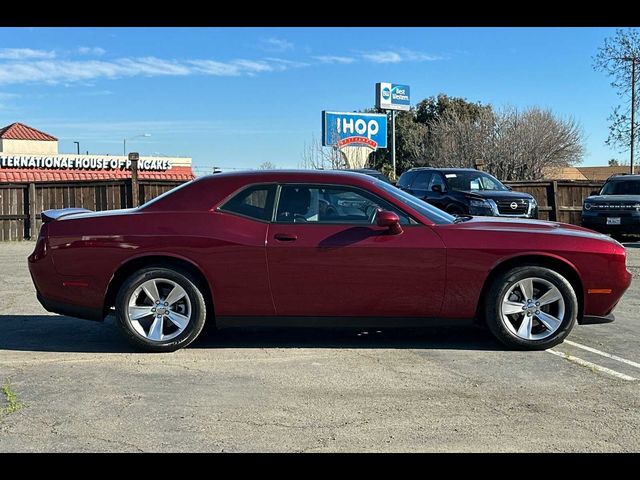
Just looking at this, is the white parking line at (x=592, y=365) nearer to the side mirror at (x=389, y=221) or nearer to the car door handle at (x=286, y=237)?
the side mirror at (x=389, y=221)

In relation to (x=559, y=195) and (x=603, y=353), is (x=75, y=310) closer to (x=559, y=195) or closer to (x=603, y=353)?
(x=603, y=353)

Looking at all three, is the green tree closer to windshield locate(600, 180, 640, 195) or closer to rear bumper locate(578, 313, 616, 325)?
windshield locate(600, 180, 640, 195)

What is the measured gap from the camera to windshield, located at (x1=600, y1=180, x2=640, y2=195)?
16.7 meters

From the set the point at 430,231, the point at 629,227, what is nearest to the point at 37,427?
the point at 430,231

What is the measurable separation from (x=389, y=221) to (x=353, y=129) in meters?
32.3

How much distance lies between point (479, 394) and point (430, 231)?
5.12 ft

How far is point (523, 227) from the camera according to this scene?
5938 millimetres

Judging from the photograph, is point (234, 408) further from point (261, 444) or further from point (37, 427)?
point (37, 427)

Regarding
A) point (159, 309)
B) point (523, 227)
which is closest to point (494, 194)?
point (523, 227)

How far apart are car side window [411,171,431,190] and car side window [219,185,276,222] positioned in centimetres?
1122

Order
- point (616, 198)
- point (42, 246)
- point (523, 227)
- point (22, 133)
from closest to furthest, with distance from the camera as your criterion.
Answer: point (42, 246)
point (523, 227)
point (616, 198)
point (22, 133)

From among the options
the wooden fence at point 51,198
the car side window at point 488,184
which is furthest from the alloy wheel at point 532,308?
the wooden fence at point 51,198

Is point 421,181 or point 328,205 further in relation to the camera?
point 421,181

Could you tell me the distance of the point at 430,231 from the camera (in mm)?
5637
